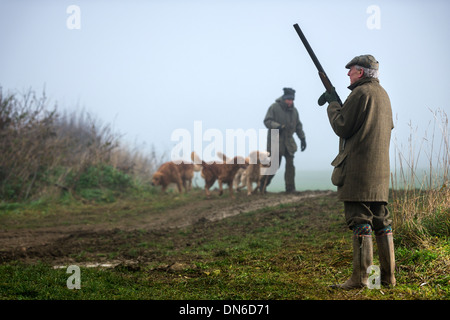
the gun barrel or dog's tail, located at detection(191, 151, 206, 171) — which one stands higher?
the gun barrel

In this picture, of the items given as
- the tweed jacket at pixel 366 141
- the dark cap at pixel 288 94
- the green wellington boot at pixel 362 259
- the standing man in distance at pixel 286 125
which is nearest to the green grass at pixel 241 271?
the green wellington boot at pixel 362 259

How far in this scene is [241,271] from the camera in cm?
601

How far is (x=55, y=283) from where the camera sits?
5.48m

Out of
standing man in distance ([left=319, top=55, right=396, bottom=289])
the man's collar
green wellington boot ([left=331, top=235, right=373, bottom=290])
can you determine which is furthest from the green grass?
the man's collar

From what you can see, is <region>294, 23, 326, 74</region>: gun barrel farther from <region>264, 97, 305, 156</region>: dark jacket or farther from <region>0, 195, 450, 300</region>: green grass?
<region>264, 97, 305, 156</region>: dark jacket

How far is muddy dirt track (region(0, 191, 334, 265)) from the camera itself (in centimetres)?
797

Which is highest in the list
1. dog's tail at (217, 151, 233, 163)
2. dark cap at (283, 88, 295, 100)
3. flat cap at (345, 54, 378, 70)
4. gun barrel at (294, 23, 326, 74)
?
dark cap at (283, 88, 295, 100)

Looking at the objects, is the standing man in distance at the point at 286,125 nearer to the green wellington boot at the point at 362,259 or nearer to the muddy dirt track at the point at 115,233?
the muddy dirt track at the point at 115,233

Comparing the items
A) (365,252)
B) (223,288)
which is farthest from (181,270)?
(365,252)

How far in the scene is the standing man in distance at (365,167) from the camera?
181 inches

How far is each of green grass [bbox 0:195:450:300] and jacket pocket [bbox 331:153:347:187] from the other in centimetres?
111

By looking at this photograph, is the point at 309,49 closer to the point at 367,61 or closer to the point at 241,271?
the point at 367,61

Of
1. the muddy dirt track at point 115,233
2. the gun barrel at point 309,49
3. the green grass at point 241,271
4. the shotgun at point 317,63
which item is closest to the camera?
the green grass at point 241,271
